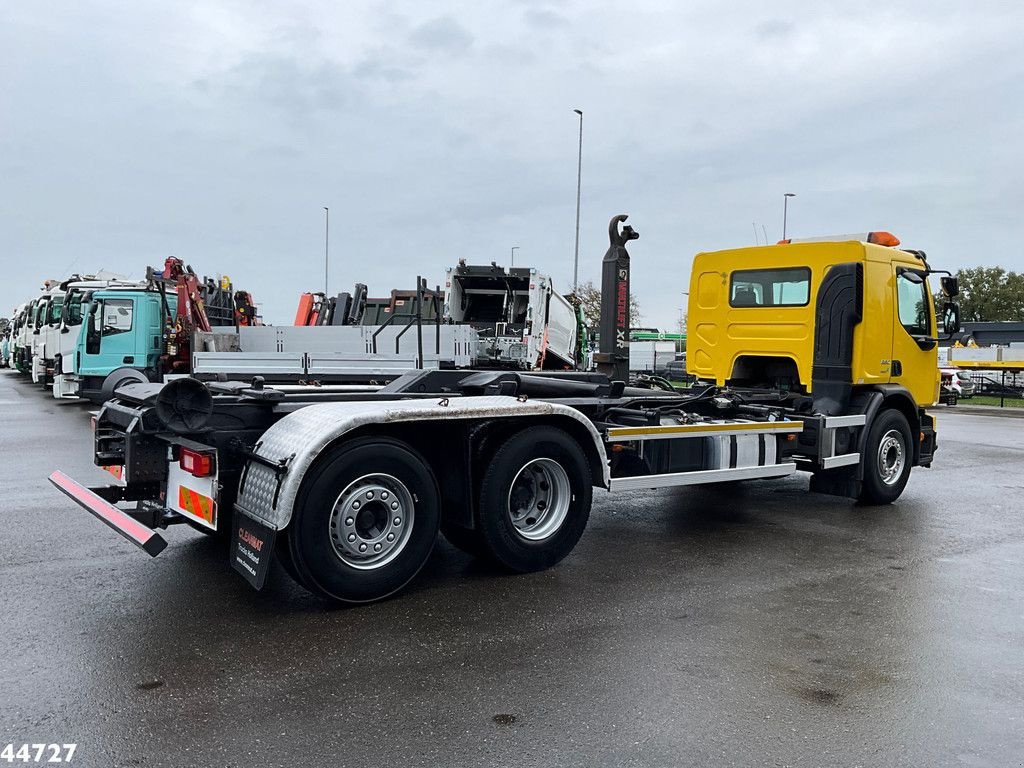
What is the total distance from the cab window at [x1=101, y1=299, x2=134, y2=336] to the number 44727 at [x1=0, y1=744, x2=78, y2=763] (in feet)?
55.0

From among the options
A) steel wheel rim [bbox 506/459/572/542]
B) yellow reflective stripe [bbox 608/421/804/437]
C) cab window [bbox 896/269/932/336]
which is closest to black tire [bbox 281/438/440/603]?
steel wheel rim [bbox 506/459/572/542]

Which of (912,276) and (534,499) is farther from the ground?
(912,276)

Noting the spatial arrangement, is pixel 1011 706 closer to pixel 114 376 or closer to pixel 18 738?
pixel 18 738

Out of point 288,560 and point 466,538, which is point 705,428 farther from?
point 288,560

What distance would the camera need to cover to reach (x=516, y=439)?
5680mm

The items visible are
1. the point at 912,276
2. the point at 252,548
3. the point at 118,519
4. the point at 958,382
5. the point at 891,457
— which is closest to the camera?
the point at 252,548

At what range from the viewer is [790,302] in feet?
29.5

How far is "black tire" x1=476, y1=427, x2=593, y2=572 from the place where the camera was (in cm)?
557

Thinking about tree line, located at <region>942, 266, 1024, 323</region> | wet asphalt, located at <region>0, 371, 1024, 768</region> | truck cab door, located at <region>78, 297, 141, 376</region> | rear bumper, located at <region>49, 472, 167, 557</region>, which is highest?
tree line, located at <region>942, 266, 1024, 323</region>

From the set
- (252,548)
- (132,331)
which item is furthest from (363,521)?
(132,331)

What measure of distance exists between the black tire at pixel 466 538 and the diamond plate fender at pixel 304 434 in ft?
2.68

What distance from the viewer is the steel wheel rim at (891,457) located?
8.83 metres

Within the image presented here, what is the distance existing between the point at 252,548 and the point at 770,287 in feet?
21.1

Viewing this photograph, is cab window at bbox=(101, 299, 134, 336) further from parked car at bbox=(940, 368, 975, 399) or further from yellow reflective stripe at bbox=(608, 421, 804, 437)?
parked car at bbox=(940, 368, 975, 399)
